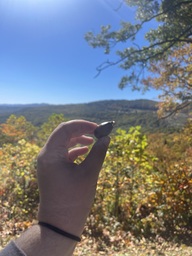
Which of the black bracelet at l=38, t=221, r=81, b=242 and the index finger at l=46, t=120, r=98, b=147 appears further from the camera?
the index finger at l=46, t=120, r=98, b=147

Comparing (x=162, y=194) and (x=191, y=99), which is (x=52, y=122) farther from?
(x=162, y=194)

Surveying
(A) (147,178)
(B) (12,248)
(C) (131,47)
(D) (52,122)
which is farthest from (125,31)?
(D) (52,122)

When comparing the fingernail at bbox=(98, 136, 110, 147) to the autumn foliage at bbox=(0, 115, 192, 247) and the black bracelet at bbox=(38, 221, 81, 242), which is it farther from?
the autumn foliage at bbox=(0, 115, 192, 247)

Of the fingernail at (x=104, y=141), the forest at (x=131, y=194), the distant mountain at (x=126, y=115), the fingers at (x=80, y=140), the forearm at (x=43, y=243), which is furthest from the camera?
the distant mountain at (x=126, y=115)

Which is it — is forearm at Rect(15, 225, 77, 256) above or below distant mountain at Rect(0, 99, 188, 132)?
below

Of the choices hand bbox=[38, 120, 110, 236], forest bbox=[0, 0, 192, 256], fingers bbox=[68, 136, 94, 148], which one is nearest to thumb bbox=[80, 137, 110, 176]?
hand bbox=[38, 120, 110, 236]

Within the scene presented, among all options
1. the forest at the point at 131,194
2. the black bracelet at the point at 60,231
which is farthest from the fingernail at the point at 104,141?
the forest at the point at 131,194

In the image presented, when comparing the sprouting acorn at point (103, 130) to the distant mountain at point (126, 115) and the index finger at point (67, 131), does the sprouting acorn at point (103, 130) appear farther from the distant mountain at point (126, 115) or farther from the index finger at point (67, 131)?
the distant mountain at point (126, 115)

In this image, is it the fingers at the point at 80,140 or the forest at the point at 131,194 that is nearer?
the fingers at the point at 80,140
